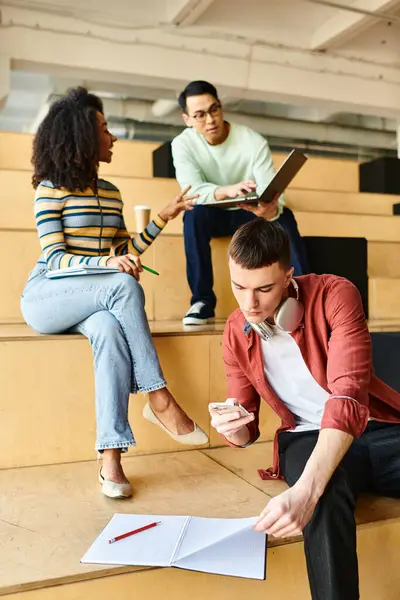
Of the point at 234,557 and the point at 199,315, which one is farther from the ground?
the point at 199,315

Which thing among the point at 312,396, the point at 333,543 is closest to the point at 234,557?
the point at 333,543

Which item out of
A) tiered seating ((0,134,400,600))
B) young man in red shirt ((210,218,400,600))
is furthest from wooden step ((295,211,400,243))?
young man in red shirt ((210,218,400,600))

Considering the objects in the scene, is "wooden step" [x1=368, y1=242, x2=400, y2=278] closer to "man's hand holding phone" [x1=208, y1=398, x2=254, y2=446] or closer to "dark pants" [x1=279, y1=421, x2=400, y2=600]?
"dark pants" [x1=279, y1=421, x2=400, y2=600]

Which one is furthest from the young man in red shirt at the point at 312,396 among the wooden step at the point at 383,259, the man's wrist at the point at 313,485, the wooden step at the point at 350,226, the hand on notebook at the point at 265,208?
the wooden step at the point at 383,259

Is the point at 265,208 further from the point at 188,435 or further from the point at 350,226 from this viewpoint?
the point at 350,226

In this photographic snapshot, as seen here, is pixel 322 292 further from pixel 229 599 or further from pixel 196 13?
pixel 196 13

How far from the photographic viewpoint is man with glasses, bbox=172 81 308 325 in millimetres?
2619

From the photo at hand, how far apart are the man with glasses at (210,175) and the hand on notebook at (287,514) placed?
1482 mm

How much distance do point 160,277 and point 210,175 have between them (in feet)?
1.77

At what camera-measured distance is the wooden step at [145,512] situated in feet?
3.75

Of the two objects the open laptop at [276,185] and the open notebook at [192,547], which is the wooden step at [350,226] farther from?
the open notebook at [192,547]

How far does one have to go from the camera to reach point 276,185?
233cm

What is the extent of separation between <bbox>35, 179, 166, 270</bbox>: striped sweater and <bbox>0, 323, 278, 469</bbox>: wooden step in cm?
27

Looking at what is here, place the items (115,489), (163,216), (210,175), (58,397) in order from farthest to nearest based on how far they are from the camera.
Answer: (210,175) < (163,216) < (58,397) < (115,489)
